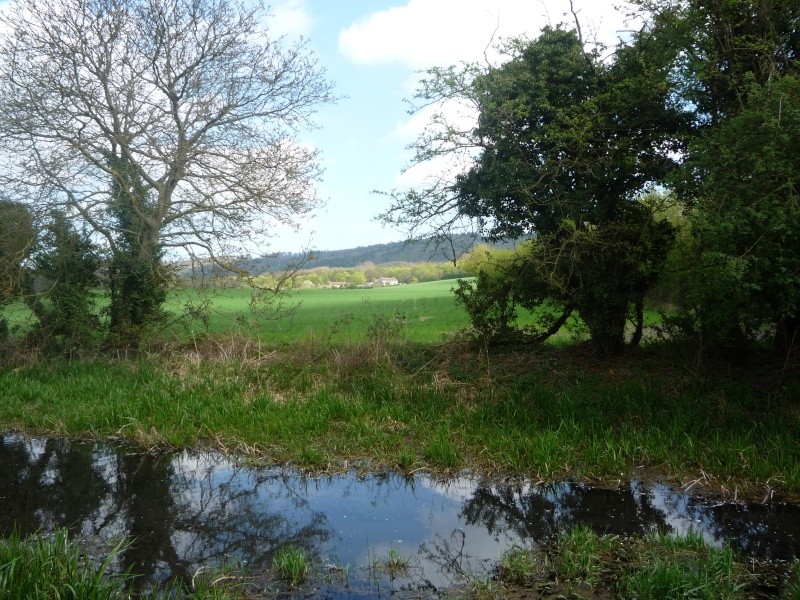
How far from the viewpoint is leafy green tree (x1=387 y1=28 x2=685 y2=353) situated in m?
11.3

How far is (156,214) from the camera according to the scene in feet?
50.7

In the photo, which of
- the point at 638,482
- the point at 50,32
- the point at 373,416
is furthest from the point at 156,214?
the point at 638,482

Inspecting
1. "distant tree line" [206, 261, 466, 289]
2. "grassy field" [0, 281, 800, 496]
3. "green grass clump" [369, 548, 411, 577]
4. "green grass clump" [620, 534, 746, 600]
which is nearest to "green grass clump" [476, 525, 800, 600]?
"green grass clump" [620, 534, 746, 600]

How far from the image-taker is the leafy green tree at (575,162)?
11.3 meters

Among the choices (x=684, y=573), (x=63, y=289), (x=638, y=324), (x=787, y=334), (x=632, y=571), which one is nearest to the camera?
(x=684, y=573)

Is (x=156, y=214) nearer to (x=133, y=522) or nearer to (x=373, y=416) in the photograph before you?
(x=373, y=416)

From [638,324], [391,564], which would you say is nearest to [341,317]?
[638,324]

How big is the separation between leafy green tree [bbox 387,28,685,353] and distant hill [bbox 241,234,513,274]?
864 mm

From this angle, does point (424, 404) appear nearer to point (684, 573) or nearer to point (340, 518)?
point (340, 518)

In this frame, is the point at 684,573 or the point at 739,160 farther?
the point at 739,160

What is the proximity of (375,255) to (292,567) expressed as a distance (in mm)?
15047

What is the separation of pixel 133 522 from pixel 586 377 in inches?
284

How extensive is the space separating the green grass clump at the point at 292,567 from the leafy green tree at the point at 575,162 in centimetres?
701

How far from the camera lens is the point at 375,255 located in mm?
20016
